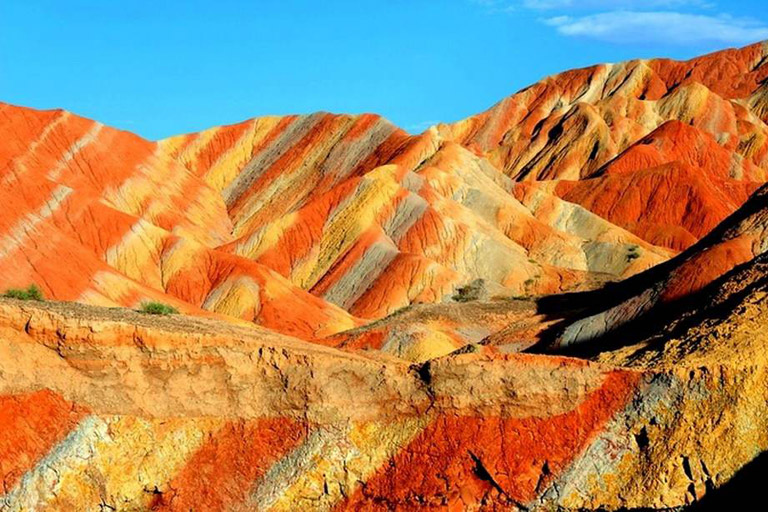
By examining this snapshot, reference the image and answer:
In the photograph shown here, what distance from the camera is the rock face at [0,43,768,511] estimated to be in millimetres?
18406

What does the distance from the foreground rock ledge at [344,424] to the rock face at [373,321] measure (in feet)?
0.13

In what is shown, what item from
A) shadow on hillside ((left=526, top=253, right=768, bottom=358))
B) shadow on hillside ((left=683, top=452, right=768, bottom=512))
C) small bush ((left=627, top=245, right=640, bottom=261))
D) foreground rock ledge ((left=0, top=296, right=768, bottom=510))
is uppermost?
small bush ((left=627, top=245, right=640, bottom=261))

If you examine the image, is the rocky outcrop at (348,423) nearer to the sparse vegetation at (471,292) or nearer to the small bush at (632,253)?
the sparse vegetation at (471,292)

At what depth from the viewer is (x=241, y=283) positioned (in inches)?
3056

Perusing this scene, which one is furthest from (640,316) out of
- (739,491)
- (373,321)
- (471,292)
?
(471,292)

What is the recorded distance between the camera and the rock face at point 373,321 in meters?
18.4

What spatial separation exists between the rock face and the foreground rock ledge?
4 centimetres

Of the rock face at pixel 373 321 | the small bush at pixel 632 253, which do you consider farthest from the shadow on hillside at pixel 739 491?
the small bush at pixel 632 253

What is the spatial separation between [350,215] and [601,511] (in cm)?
7445

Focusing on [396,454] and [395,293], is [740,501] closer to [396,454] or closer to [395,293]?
[396,454]

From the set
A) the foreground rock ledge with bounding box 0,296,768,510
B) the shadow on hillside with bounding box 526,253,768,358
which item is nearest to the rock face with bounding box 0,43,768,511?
the foreground rock ledge with bounding box 0,296,768,510

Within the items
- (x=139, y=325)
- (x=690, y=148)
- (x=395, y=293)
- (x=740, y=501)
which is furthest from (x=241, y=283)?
(x=690, y=148)

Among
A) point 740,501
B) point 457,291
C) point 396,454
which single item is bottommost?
point 740,501

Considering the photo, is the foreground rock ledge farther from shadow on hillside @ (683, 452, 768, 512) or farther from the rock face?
shadow on hillside @ (683, 452, 768, 512)
